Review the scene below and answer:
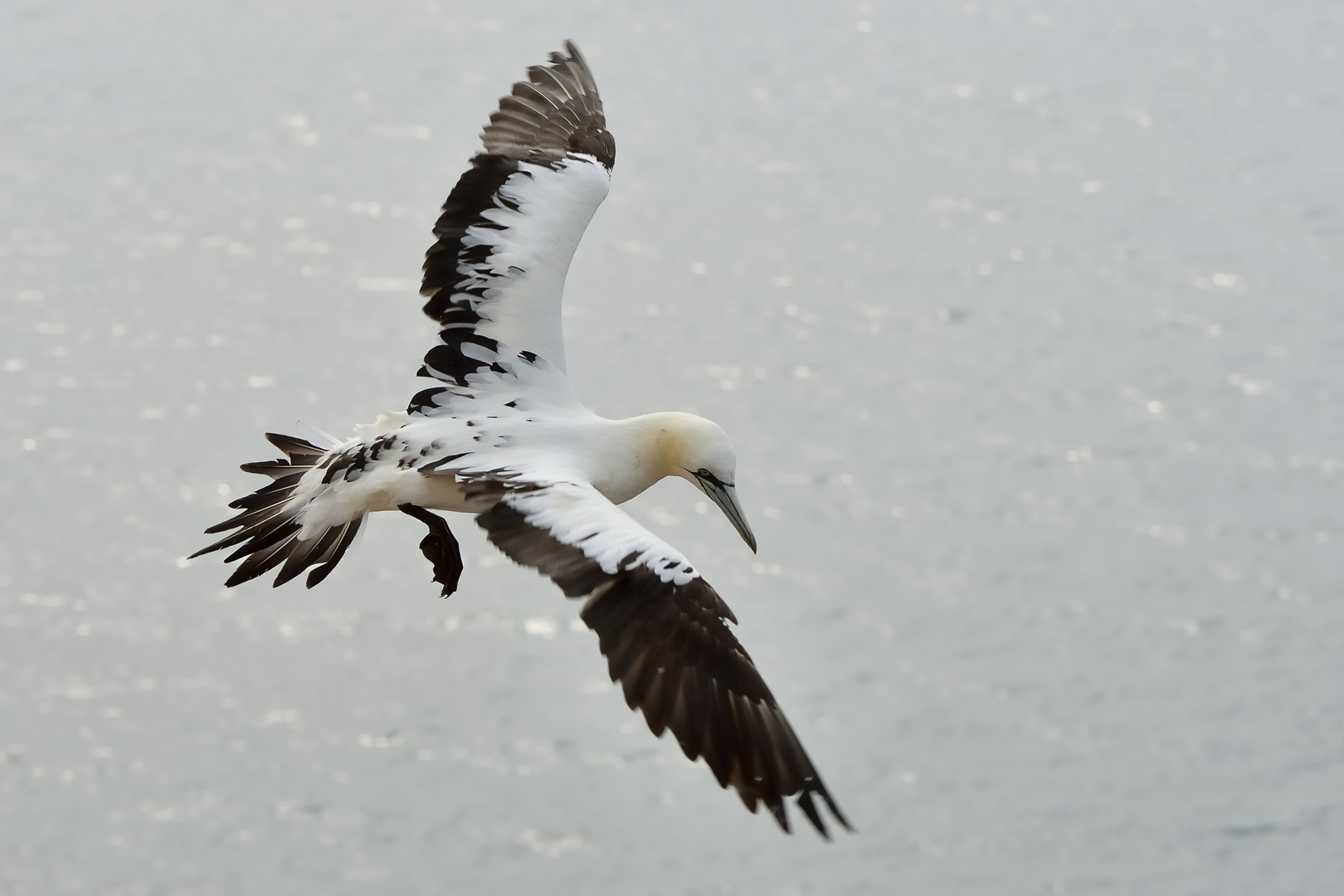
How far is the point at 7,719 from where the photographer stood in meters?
23.4

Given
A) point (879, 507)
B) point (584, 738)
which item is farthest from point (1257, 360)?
point (584, 738)

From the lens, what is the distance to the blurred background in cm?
2250

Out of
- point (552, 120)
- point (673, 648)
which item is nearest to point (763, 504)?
point (552, 120)

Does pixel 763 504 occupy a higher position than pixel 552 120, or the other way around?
pixel 552 120

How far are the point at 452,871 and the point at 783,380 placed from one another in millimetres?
7023

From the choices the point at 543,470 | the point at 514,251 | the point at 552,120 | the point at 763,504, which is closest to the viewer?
the point at 543,470

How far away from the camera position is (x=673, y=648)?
748 centimetres

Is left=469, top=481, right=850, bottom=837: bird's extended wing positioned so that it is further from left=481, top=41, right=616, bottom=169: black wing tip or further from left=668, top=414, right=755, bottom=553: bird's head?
left=481, top=41, right=616, bottom=169: black wing tip

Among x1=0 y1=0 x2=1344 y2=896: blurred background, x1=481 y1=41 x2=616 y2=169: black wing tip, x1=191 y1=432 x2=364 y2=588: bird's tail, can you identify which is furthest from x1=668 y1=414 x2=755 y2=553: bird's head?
x1=0 y1=0 x2=1344 y2=896: blurred background

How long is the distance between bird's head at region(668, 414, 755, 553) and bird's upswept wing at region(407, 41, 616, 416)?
2.36ft

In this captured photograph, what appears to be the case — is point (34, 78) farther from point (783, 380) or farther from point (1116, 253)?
point (1116, 253)

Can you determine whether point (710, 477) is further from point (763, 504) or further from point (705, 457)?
point (763, 504)

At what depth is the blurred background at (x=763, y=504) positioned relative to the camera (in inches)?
886

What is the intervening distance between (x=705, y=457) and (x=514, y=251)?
5.21 ft
